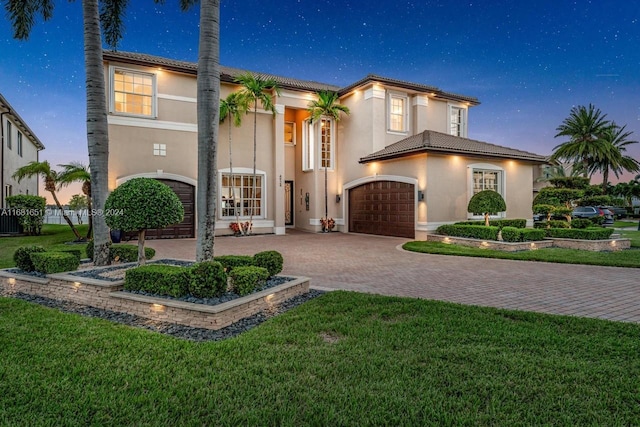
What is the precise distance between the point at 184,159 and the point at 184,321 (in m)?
12.6

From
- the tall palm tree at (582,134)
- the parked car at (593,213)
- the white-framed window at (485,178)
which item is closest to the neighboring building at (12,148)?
the white-framed window at (485,178)

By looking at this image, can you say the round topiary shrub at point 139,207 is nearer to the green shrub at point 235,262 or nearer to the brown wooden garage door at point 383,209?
the green shrub at point 235,262

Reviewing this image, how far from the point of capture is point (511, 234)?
Result: 12.2m

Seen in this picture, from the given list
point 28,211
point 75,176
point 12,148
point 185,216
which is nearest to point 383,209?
point 185,216

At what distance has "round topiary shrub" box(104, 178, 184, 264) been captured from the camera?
586 centimetres

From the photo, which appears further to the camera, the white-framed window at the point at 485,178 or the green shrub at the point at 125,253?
the white-framed window at the point at 485,178

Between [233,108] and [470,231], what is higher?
[233,108]

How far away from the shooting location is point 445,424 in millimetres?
2434

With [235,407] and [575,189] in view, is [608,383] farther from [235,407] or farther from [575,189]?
[575,189]

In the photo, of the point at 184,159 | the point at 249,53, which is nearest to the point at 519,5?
the point at 249,53

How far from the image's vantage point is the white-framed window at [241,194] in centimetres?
1689

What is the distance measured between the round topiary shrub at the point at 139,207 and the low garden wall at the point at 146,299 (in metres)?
0.98

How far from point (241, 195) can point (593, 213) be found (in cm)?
2395

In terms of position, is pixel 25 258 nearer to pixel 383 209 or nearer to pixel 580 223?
pixel 383 209
